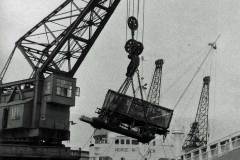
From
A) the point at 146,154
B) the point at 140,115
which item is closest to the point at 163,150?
the point at 146,154

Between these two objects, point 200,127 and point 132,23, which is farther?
point 200,127

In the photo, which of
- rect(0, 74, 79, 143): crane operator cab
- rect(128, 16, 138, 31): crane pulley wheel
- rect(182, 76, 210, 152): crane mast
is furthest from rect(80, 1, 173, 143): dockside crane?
rect(182, 76, 210, 152): crane mast

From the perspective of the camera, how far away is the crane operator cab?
115ft

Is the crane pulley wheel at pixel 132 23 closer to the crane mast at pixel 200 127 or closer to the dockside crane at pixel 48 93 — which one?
the dockside crane at pixel 48 93

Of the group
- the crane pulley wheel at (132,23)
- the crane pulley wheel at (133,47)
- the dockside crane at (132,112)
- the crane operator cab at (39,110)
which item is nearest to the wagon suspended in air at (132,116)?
the dockside crane at (132,112)

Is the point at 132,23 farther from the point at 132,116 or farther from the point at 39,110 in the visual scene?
the point at 39,110

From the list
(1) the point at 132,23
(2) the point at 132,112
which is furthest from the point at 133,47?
(2) the point at 132,112

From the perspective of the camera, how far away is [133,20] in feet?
71.8

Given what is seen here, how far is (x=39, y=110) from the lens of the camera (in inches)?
1391

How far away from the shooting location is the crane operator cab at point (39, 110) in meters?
34.9

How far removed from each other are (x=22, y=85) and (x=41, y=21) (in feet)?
22.6

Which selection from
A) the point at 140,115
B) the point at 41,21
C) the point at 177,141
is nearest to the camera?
the point at 140,115

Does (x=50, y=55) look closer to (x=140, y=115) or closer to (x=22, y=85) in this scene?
(x=22, y=85)

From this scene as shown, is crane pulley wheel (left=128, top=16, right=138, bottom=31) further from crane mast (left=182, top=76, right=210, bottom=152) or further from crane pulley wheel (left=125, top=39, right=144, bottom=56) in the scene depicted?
crane mast (left=182, top=76, right=210, bottom=152)
